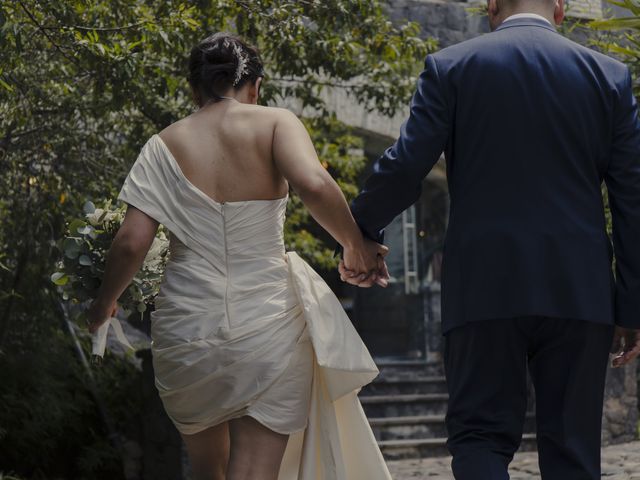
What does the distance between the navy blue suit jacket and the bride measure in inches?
18.1

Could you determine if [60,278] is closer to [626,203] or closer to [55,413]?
[626,203]

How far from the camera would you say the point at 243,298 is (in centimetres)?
377

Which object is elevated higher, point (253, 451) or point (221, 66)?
point (221, 66)

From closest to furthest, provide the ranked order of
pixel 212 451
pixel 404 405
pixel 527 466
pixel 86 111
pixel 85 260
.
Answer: pixel 212 451 < pixel 85 260 < pixel 86 111 < pixel 527 466 < pixel 404 405

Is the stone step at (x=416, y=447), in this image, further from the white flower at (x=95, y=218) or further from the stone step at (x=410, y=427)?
the white flower at (x=95, y=218)

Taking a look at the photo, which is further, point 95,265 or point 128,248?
point 95,265

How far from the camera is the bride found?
375 centimetres

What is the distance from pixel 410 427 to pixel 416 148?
24.6 ft

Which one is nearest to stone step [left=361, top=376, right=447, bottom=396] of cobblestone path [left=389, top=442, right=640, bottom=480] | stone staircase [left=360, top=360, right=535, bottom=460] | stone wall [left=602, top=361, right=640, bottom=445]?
stone staircase [left=360, top=360, right=535, bottom=460]

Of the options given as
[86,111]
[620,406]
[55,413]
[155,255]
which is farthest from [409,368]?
[155,255]

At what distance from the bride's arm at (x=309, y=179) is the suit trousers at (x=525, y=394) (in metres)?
0.63

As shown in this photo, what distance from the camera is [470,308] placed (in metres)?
3.47

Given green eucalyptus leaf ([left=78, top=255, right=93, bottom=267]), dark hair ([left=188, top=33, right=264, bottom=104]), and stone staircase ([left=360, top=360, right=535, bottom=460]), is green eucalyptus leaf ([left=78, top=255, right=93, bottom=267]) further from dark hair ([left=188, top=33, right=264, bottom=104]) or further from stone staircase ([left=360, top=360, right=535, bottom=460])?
stone staircase ([left=360, top=360, right=535, bottom=460])

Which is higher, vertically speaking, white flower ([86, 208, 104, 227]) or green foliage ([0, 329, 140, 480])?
white flower ([86, 208, 104, 227])
